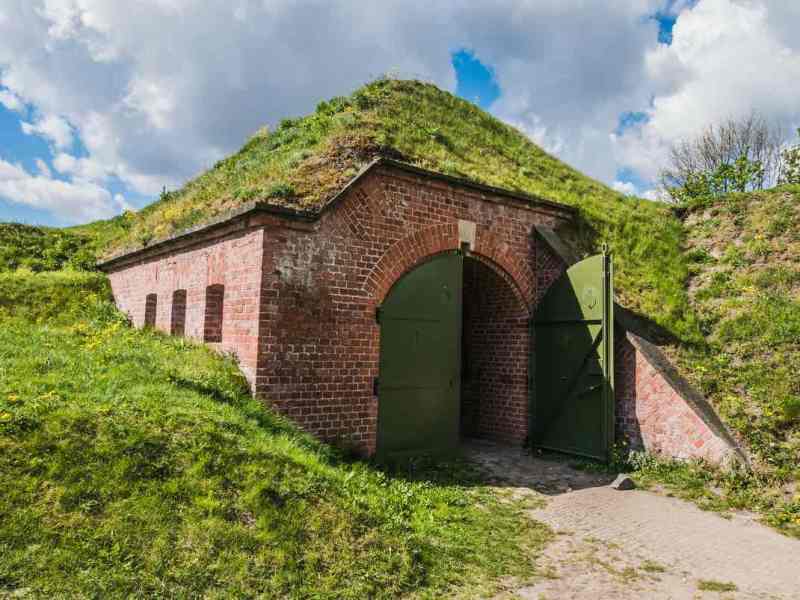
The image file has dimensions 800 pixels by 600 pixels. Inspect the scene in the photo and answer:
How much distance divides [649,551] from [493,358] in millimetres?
4953

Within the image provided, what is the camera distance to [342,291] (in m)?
7.30

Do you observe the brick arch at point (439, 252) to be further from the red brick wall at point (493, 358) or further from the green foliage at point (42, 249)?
the green foliage at point (42, 249)

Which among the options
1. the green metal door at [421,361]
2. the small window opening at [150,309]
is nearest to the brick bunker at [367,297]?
the green metal door at [421,361]

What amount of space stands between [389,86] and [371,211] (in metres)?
6.58

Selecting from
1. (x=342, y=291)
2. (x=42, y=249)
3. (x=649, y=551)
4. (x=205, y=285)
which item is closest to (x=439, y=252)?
(x=342, y=291)

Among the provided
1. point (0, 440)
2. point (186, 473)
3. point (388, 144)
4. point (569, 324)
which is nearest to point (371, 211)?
point (388, 144)

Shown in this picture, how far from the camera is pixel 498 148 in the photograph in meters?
13.1

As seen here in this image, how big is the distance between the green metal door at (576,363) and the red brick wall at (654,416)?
0.25 meters

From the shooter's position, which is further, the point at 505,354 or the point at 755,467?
the point at 505,354

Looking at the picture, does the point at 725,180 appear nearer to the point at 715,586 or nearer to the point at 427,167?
the point at 427,167

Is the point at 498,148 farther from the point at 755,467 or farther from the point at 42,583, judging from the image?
the point at 42,583

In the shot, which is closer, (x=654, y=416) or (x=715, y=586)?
(x=715, y=586)

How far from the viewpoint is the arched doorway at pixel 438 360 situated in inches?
304

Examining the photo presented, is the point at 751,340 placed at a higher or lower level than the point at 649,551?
higher
